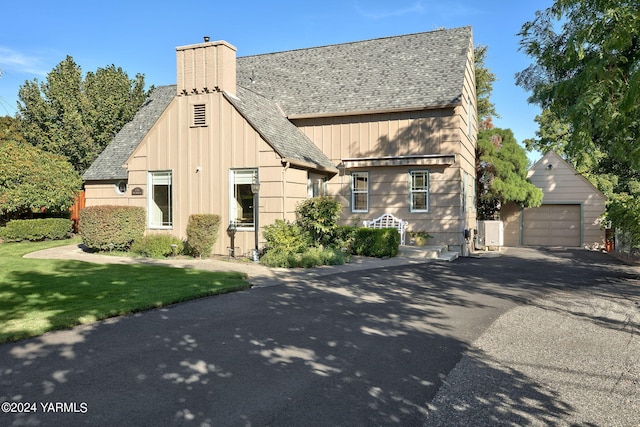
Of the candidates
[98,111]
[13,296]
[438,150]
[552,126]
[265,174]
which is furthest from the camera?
[552,126]

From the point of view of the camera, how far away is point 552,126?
36.3 meters

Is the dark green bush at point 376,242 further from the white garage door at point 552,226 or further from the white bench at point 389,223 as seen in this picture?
the white garage door at point 552,226

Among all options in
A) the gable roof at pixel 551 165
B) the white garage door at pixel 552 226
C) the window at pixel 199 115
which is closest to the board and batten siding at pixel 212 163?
the window at pixel 199 115

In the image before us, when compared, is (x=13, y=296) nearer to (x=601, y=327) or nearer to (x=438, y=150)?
(x=601, y=327)

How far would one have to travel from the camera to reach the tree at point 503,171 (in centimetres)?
2222

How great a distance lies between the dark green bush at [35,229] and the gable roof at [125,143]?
259cm

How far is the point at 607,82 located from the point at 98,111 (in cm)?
2616

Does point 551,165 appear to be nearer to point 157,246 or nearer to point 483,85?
point 483,85

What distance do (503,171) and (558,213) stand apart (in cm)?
492

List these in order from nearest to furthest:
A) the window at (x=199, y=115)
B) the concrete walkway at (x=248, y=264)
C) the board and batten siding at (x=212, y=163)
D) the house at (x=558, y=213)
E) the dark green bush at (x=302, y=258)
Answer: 1. the concrete walkway at (x=248, y=264)
2. the dark green bush at (x=302, y=258)
3. the board and batten siding at (x=212, y=163)
4. the window at (x=199, y=115)
5. the house at (x=558, y=213)

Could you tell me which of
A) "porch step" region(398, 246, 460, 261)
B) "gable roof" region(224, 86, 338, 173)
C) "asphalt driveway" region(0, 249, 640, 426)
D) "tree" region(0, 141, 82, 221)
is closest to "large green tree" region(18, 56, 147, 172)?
"tree" region(0, 141, 82, 221)

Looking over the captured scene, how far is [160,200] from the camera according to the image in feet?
52.6

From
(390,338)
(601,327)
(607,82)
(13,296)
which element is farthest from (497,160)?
(13,296)

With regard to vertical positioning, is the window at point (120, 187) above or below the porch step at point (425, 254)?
above
